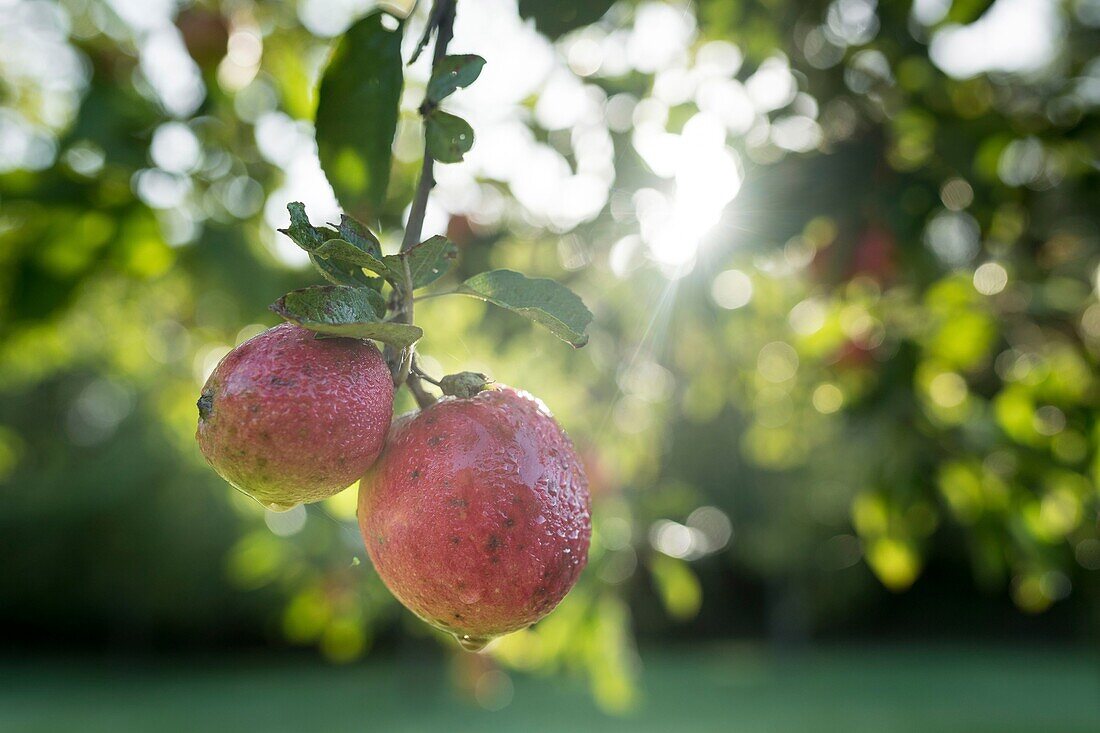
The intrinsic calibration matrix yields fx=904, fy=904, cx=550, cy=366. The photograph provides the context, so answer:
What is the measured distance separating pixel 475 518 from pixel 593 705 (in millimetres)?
14371

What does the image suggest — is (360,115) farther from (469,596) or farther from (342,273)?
(469,596)

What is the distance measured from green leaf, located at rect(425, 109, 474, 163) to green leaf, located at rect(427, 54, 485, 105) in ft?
0.12

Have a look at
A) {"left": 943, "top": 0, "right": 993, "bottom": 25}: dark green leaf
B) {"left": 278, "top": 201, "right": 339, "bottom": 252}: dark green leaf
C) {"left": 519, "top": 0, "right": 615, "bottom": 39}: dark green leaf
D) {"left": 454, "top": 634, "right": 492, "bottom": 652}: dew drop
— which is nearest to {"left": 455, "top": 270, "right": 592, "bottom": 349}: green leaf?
{"left": 278, "top": 201, "right": 339, "bottom": 252}: dark green leaf

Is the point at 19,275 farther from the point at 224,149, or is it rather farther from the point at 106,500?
the point at 106,500

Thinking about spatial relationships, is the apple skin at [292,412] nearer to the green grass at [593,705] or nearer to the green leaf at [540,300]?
the green leaf at [540,300]

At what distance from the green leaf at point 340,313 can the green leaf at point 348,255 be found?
0.07 feet

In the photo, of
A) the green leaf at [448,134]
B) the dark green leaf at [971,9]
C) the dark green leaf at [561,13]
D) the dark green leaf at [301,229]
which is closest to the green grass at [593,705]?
the dark green leaf at [971,9]

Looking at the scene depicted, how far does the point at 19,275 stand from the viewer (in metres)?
2.06

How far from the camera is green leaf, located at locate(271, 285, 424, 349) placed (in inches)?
27.3

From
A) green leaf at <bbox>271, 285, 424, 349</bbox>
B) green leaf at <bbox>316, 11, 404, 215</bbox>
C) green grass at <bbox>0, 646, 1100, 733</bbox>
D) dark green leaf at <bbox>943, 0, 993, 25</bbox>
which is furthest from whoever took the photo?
green grass at <bbox>0, 646, 1100, 733</bbox>

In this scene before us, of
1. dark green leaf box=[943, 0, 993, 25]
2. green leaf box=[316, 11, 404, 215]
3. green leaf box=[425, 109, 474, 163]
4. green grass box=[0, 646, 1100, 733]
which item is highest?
dark green leaf box=[943, 0, 993, 25]

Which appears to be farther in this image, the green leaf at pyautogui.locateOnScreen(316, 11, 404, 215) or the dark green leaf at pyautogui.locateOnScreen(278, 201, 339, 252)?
the green leaf at pyautogui.locateOnScreen(316, 11, 404, 215)

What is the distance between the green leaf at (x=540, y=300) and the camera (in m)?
0.76

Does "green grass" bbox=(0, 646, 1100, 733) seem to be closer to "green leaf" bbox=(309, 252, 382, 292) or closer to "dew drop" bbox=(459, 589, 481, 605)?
"dew drop" bbox=(459, 589, 481, 605)
